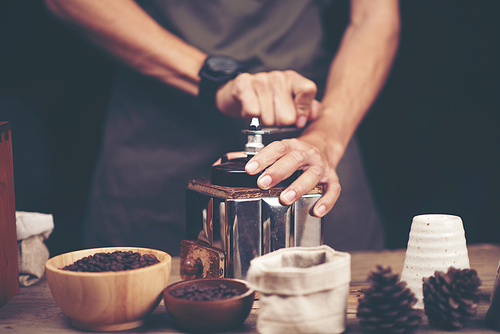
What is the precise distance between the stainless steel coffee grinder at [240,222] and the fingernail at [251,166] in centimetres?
1

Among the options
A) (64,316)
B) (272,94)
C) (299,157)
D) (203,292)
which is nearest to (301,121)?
(272,94)

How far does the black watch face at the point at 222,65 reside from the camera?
124 centimetres

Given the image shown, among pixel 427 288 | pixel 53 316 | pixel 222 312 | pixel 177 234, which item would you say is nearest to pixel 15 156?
pixel 177 234

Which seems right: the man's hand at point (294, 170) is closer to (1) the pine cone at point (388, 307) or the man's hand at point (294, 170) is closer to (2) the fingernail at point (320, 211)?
(2) the fingernail at point (320, 211)

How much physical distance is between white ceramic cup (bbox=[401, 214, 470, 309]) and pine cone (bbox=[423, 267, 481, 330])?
51mm

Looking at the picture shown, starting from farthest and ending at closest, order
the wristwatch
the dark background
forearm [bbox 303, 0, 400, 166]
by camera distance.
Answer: the dark background → forearm [bbox 303, 0, 400, 166] → the wristwatch

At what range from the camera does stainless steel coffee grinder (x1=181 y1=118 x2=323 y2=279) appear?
2.80 feet

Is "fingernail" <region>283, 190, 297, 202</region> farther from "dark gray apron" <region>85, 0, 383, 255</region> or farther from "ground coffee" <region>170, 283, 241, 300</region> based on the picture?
"dark gray apron" <region>85, 0, 383, 255</region>

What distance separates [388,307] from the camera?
0.69 meters

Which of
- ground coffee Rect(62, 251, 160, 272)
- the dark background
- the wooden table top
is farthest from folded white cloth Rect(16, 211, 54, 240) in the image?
the dark background

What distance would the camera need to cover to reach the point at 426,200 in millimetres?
2402

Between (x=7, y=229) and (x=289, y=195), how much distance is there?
0.53 meters

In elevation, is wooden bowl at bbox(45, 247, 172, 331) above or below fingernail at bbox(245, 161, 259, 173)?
below

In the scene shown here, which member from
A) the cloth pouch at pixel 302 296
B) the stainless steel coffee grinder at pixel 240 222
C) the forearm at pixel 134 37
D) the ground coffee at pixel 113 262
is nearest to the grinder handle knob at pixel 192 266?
the stainless steel coffee grinder at pixel 240 222
